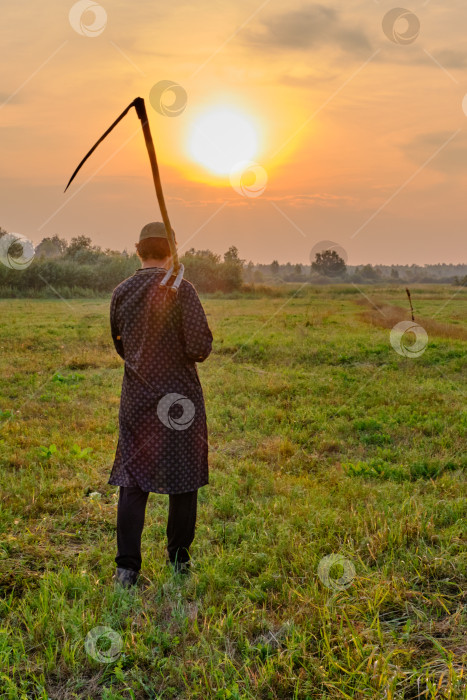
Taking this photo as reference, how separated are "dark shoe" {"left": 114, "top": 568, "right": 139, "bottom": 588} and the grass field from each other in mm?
93

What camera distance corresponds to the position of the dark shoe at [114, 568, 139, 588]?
3.90m

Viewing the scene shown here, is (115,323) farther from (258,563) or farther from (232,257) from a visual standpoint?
(232,257)

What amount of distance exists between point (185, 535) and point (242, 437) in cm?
425

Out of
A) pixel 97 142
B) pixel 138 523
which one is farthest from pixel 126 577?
pixel 97 142

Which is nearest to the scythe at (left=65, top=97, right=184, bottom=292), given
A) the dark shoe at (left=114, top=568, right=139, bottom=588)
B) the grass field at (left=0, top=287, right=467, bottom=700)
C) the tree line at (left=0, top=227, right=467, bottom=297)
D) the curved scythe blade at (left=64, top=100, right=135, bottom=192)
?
the curved scythe blade at (left=64, top=100, right=135, bottom=192)

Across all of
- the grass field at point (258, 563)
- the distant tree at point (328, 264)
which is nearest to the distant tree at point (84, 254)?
the distant tree at point (328, 264)

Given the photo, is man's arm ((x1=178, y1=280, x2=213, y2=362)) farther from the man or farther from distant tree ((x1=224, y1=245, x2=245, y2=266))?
distant tree ((x1=224, y1=245, x2=245, y2=266))

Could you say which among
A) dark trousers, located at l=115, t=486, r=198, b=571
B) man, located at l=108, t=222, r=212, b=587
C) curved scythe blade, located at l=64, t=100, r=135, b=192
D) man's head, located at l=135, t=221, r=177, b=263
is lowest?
dark trousers, located at l=115, t=486, r=198, b=571

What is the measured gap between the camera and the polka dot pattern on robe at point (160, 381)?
3.76 metres

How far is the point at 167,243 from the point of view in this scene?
3807mm

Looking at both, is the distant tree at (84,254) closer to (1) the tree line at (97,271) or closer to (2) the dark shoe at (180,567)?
(1) the tree line at (97,271)

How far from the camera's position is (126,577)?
3.92 m

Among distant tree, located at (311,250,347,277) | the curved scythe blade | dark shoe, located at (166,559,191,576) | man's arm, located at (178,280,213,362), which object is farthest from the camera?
distant tree, located at (311,250,347,277)

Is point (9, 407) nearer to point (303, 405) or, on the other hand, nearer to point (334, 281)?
point (303, 405)
